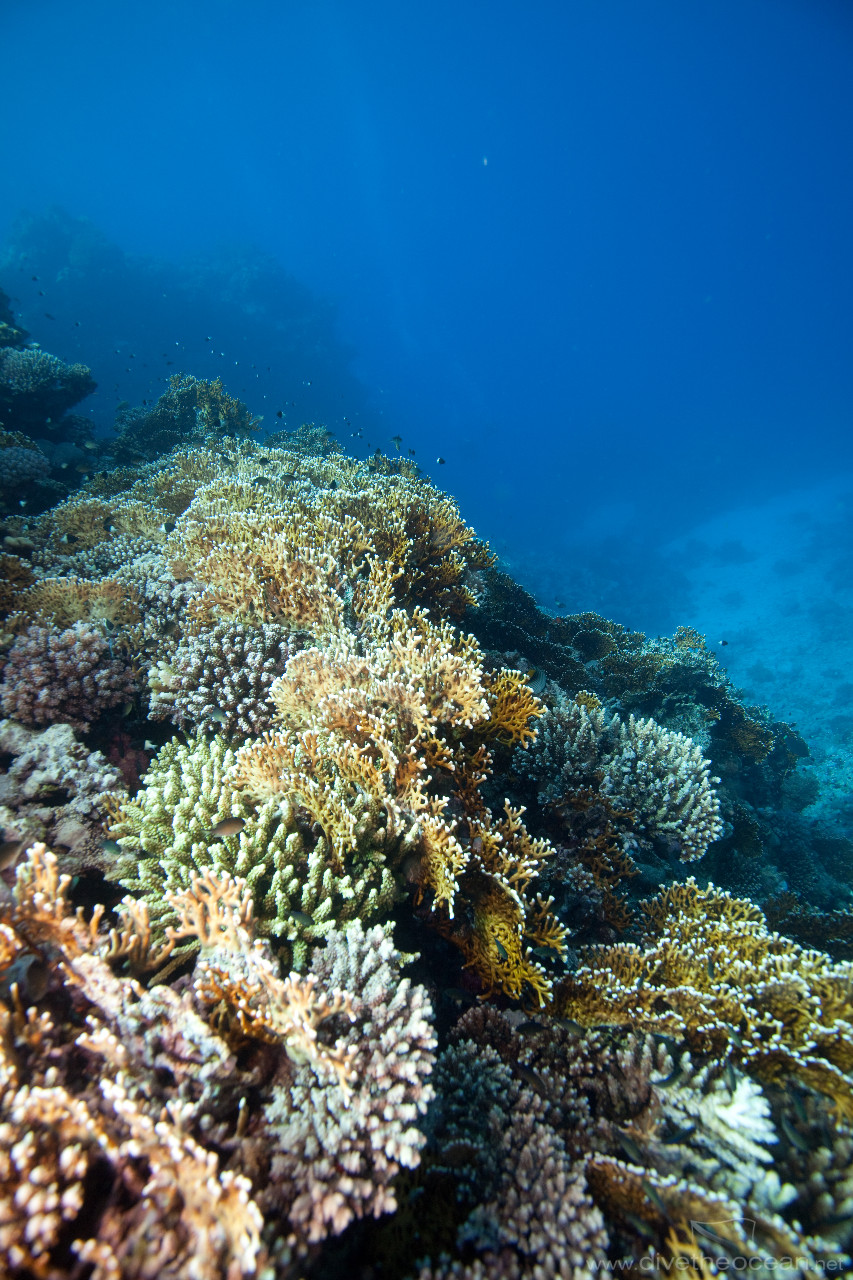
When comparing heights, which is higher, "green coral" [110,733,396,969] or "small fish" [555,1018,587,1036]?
"green coral" [110,733,396,969]

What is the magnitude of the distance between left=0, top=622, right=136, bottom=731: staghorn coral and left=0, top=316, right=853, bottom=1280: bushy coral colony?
0.03 metres

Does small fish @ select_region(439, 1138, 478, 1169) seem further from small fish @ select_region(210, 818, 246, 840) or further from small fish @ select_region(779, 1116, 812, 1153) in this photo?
small fish @ select_region(210, 818, 246, 840)

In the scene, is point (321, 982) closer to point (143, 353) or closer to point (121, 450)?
point (121, 450)

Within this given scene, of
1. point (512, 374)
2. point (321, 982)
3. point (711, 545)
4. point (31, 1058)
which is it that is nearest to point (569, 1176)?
point (321, 982)

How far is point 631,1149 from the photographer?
265cm

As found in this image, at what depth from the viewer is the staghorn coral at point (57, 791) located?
12.8ft

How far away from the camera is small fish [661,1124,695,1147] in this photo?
2.70m

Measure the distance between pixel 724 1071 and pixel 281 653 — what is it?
4930 millimetres

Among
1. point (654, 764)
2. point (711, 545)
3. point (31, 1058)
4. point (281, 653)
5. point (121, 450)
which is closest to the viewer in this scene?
point (31, 1058)

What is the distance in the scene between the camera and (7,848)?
307 centimetres

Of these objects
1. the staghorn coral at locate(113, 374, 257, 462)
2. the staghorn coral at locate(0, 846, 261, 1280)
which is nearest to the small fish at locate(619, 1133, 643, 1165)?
the staghorn coral at locate(0, 846, 261, 1280)

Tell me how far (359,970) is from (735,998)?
254 centimetres

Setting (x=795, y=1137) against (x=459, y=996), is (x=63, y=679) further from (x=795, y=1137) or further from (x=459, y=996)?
(x=795, y=1137)

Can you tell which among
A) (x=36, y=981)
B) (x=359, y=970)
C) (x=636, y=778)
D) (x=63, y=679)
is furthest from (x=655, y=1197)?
(x=63, y=679)
